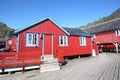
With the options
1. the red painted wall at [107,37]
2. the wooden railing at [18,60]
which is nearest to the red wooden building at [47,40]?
the wooden railing at [18,60]

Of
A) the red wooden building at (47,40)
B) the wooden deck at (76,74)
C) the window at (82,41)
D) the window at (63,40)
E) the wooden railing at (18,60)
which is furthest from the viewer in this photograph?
the window at (82,41)

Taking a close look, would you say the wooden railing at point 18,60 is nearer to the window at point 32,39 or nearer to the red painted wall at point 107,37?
the window at point 32,39

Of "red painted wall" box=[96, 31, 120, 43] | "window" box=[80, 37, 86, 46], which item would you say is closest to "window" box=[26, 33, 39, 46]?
"window" box=[80, 37, 86, 46]

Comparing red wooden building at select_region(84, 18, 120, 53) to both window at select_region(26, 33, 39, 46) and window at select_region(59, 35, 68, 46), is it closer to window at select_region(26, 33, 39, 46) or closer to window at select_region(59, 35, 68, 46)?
window at select_region(59, 35, 68, 46)

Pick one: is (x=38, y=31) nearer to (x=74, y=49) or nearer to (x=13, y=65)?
(x=13, y=65)

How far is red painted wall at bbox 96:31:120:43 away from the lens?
2500 cm

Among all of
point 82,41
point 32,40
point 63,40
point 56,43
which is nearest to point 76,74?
point 32,40

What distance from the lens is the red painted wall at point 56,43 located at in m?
12.4

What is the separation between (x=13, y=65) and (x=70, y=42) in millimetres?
9424

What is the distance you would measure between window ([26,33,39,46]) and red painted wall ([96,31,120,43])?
61.5 ft


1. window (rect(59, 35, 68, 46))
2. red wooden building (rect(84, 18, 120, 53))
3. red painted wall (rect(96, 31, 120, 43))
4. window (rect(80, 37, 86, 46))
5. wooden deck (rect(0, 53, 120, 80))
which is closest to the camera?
wooden deck (rect(0, 53, 120, 80))

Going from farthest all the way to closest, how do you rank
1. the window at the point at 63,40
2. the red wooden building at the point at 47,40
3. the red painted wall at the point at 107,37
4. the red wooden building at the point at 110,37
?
1. the red painted wall at the point at 107,37
2. the red wooden building at the point at 110,37
3. the window at the point at 63,40
4. the red wooden building at the point at 47,40

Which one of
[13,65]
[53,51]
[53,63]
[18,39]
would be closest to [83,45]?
[53,51]

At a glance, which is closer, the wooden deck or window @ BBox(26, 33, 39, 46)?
the wooden deck
